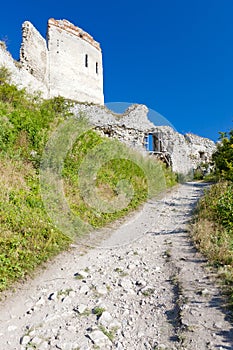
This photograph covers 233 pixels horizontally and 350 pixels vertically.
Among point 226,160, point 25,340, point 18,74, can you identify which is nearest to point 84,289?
point 25,340

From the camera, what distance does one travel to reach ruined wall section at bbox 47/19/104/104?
21.2 metres

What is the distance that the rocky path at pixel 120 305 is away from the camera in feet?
7.53

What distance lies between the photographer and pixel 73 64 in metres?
22.5

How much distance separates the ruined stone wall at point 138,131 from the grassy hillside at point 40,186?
5.10 metres

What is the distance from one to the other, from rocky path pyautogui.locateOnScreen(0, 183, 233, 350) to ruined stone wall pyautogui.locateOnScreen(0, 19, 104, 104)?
47.3 feet

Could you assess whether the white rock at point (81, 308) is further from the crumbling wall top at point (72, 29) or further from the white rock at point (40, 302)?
the crumbling wall top at point (72, 29)

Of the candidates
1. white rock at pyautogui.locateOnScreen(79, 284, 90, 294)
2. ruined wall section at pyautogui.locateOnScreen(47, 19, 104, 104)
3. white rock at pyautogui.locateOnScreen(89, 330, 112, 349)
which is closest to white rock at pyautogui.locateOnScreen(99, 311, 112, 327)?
white rock at pyautogui.locateOnScreen(89, 330, 112, 349)

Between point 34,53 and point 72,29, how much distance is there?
22.4ft

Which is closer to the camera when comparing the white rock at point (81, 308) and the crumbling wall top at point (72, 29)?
the white rock at point (81, 308)

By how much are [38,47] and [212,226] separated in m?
19.4

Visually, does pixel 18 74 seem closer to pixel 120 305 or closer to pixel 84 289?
pixel 84 289

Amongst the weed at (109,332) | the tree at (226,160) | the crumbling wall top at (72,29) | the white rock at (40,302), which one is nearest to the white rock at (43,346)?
the weed at (109,332)

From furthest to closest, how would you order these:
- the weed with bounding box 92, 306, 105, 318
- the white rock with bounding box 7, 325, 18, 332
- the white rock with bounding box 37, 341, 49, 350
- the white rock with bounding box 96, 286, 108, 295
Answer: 1. the white rock with bounding box 96, 286, 108, 295
2. the weed with bounding box 92, 306, 105, 318
3. the white rock with bounding box 7, 325, 18, 332
4. the white rock with bounding box 37, 341, 49, 350

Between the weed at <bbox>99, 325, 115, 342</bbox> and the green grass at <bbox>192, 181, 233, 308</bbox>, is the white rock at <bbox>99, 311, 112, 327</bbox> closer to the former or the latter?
the weed at <bbox>99, 325, 115, 342</bbox>
